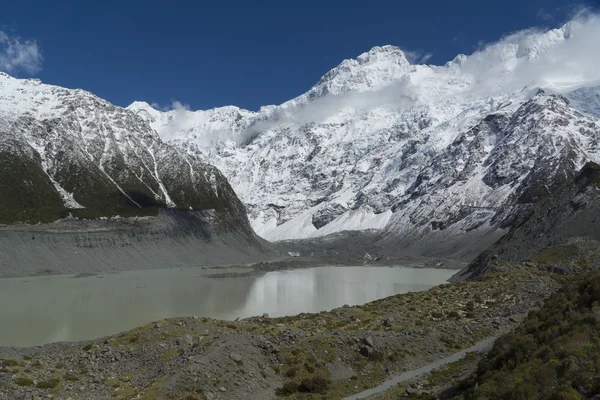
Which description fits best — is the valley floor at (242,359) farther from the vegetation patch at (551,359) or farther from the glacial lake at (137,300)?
the glacial lake at (137,300)

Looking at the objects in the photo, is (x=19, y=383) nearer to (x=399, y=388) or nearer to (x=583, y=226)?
(x=399, y=388)

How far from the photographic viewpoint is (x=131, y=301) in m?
81.5

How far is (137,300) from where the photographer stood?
83188 millimetres

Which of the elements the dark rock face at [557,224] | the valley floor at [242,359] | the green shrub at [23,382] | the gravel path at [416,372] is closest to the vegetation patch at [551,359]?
the gravel path at [416,372]

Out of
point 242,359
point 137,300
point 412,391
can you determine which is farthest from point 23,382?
point 137,300

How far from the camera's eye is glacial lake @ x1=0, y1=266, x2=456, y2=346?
185ft

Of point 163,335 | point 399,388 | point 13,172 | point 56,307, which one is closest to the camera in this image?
Result: point 399,388

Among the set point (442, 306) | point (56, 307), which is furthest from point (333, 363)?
point (56, 307)

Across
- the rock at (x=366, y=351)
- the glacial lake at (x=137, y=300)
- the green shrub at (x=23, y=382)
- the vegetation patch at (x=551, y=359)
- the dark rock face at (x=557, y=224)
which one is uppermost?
the dark rock face at (x=557, y=224)

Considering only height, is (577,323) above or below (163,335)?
above

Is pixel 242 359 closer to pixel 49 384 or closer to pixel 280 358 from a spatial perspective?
pixel 280 358

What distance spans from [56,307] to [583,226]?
87.8 metres

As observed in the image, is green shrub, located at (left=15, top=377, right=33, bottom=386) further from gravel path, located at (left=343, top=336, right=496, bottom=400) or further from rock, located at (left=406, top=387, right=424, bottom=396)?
rock, located at (left=406, top=387, right=424, bottom=396)

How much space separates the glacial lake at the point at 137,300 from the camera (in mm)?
56406
